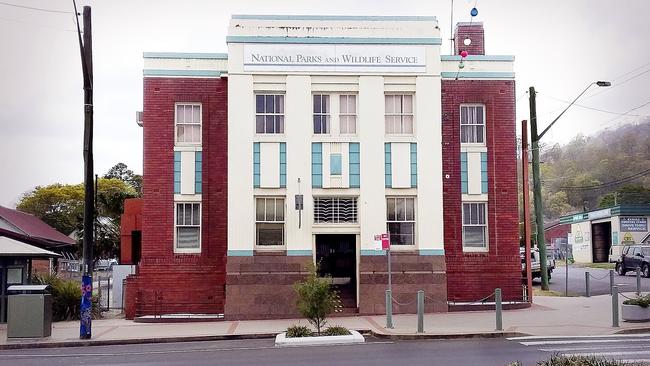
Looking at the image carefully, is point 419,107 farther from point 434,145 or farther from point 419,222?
point 419,222

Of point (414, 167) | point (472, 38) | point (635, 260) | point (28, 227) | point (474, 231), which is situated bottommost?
point (635, 260)

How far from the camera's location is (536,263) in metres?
39.0

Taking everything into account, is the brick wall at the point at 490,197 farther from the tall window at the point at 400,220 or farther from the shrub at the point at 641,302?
the shrub at the point at 641,302

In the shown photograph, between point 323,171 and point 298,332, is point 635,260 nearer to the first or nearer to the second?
point 323,171

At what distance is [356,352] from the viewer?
16.2m

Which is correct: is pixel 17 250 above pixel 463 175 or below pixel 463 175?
below

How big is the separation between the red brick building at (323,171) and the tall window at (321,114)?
1.9 inches

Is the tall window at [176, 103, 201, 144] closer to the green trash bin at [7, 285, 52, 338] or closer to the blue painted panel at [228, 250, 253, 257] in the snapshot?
the blue painted panel at [228, 250, 253, 257]

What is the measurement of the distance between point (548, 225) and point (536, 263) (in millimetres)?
58024

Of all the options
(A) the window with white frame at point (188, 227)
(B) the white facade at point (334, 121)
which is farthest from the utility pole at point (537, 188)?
(A) the window with white frame at point (188, 227)

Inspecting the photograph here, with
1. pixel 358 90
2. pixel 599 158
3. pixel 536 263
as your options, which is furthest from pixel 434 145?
pixel 599 158

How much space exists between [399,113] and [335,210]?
157 inches

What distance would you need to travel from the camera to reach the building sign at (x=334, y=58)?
81.4 feet

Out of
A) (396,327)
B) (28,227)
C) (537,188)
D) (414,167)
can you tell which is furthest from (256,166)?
(28,227)
